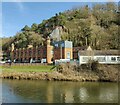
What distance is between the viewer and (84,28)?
88688 mm

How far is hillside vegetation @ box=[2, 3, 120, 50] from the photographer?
8088 cm

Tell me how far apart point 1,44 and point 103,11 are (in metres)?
51.2

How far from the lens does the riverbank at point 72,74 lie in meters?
48.0

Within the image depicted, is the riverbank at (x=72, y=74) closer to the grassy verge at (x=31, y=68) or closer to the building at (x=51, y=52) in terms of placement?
the grassy verge at (x=31, y=68)

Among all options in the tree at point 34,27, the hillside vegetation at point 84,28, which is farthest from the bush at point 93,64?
the tree at point 34,27

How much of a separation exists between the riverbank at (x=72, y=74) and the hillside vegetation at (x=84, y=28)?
2704 cm

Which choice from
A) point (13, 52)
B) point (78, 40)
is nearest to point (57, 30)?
point (78, 40)

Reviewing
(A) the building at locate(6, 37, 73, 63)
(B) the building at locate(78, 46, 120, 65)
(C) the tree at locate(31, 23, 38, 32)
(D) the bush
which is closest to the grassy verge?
(B) the building at locate(78, 46, 120, 65)

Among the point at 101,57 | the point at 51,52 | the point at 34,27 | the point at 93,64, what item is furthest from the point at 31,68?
the point at 34,27

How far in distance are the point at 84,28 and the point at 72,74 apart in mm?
41083

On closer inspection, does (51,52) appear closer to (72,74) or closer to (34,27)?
(72,74)

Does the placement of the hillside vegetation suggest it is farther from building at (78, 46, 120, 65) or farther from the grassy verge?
the grassy verge

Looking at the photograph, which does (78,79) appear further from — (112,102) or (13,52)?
A: (13,52)

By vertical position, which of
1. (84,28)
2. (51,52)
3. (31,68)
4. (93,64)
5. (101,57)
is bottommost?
(31,68)
